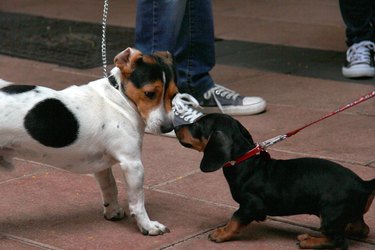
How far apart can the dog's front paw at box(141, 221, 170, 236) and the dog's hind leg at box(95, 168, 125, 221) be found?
0.26 meters

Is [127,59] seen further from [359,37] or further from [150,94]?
[359,37]

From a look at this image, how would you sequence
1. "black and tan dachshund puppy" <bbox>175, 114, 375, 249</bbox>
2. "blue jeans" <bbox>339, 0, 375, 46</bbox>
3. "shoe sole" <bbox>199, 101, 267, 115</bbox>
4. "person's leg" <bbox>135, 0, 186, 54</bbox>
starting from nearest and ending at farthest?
"black and tan dachshund puppy" <bbox>175, 114, 375, 249</bbox> → "person's leg" <bbox>135, 0, 186, 54</bbox> → "shoe sole" <bbox>199, 101, 267, 115</bbox> → "blue jeans" <bbox>339, 0, 375, 46</bbox>

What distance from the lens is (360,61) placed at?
7477mm

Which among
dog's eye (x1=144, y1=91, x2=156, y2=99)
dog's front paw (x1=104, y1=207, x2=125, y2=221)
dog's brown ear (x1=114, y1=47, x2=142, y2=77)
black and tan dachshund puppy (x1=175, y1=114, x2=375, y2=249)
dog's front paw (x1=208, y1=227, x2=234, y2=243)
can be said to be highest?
Result: dog's brown ear (x1=114, y1=47, x2=142, y2=77)

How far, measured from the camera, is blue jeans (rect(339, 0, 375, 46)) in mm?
7621

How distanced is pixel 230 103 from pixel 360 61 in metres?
1.56

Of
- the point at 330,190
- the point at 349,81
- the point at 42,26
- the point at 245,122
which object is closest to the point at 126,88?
the point at 330,190

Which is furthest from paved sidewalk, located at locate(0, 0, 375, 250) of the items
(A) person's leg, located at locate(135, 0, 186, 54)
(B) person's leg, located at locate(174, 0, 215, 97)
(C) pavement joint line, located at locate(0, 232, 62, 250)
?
(A) person's leg, located at locate(135, 0, 186, 54)

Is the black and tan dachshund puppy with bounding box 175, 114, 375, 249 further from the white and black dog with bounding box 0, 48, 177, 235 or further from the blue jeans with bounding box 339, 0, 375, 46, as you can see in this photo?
the blue jeans with bounding box 339, 0, 375, 46

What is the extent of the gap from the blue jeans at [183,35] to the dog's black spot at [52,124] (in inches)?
73.8

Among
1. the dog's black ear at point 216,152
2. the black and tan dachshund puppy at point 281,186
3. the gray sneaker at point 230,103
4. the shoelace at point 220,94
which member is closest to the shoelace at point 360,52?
the gray sneaker at point 230,103

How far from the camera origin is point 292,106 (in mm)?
6699

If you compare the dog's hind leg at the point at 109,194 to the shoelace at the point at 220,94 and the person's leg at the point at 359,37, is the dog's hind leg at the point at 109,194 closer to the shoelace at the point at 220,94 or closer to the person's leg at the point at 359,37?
the shoelace at the point at 220,94

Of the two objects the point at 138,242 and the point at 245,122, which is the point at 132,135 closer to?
the point at 138,242
